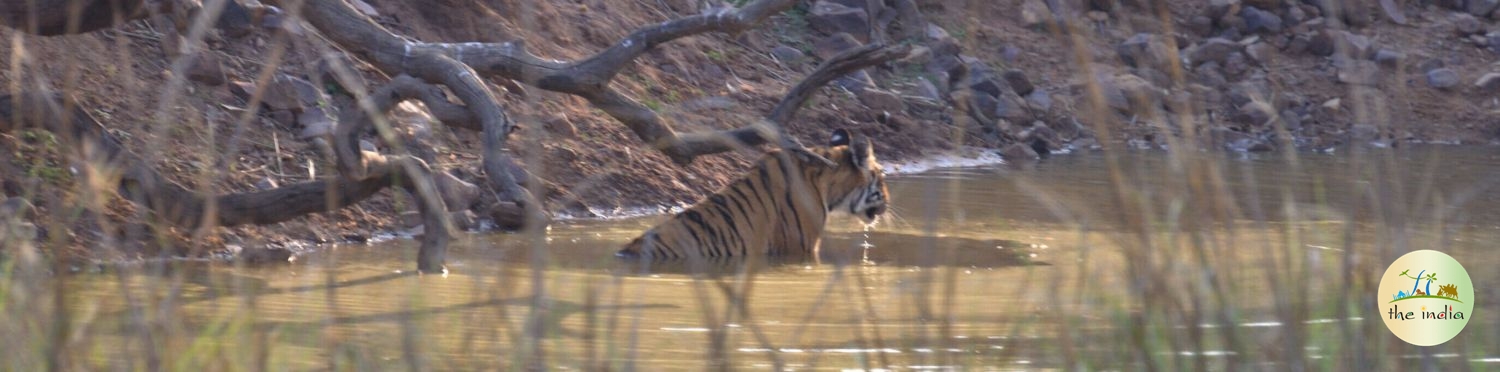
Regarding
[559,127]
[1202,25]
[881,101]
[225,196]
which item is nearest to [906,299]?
[225,196]

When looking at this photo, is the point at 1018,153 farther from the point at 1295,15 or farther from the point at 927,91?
the point at 1295,15

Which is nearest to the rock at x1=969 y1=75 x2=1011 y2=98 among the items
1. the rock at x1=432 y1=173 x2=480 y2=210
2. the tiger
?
the tiger

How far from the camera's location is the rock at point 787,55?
1236cm

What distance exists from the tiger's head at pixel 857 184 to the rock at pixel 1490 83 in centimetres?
914

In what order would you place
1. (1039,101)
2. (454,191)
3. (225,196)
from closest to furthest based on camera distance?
(225,196) < (454,191) < (1039,101)

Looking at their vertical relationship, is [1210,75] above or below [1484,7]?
below

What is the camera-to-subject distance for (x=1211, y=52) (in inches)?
576

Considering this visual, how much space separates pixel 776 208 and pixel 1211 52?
8.34m

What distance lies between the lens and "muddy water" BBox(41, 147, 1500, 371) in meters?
2.68

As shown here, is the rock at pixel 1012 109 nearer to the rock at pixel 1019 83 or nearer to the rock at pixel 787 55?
the rock at pixel 1019 83

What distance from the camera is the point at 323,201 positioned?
6133 millimetres

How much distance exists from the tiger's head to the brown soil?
2.62 ft

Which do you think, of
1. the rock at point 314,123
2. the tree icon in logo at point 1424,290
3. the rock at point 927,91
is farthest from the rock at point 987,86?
the tree icon in logo at point 1424,290

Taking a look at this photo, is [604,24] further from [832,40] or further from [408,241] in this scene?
[408,241]
